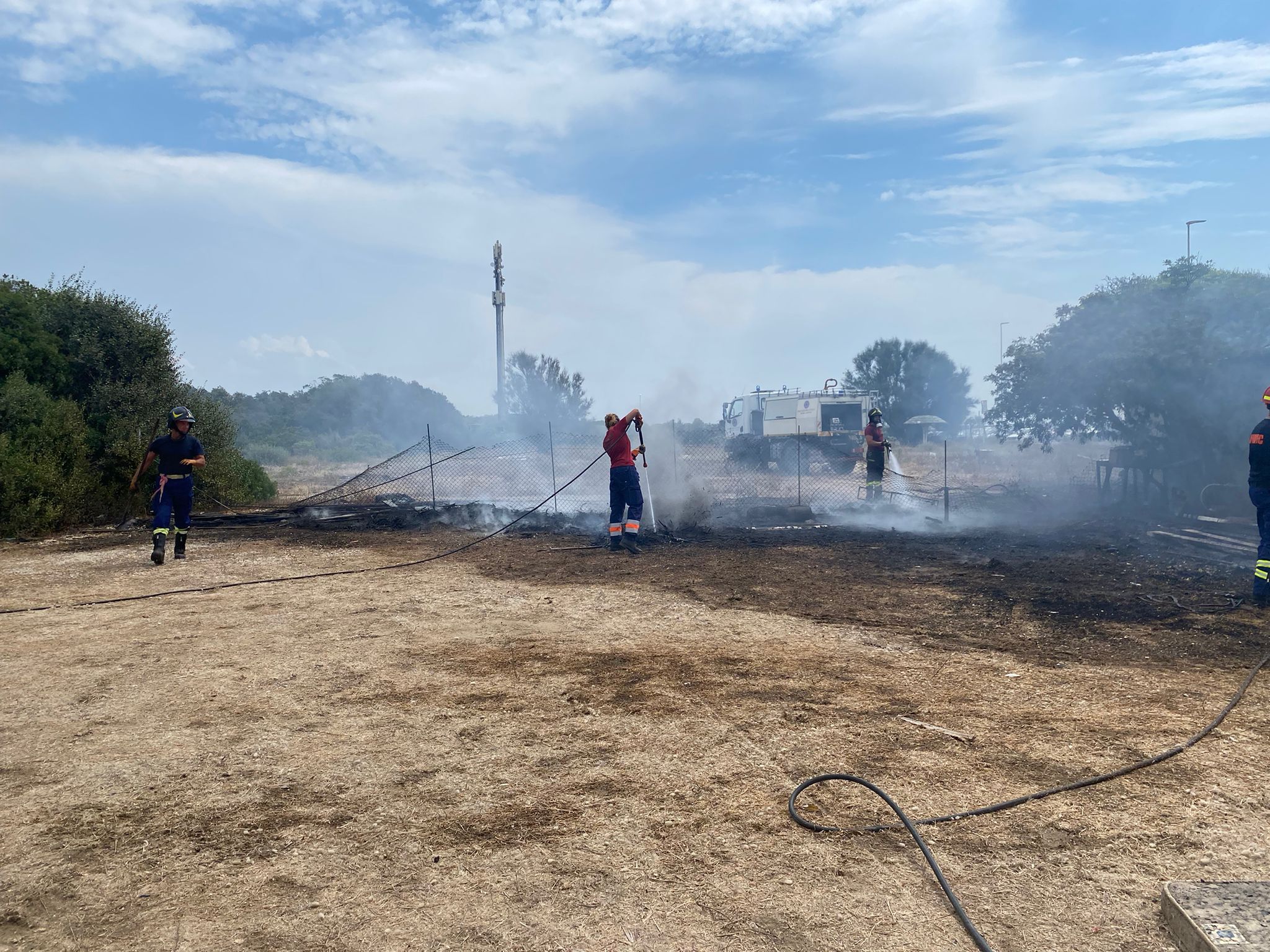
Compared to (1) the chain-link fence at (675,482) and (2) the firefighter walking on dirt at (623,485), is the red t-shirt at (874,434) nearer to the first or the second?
(1) the chain-link fence at (675,482)

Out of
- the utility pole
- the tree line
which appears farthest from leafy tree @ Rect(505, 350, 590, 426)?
the tree line

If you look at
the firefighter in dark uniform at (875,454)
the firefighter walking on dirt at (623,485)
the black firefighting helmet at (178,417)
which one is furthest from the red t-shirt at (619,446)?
the firefighter in dark uniform at (875,454)

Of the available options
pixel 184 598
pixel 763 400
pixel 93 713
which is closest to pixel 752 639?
pixel 93 713

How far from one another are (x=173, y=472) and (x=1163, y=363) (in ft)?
52.0

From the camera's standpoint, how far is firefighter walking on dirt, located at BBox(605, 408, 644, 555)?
1149 cm

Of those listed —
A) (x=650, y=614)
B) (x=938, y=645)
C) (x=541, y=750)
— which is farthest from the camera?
(x=650, y=614)

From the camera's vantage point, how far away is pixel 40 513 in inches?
503

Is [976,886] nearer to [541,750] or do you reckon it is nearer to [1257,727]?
[541,750]

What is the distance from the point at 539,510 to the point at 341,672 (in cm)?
1142

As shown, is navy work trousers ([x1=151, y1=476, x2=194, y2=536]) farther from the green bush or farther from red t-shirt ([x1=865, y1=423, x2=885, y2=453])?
red t-shirt ([x1=865, y1=423, x2=885, y2=453])

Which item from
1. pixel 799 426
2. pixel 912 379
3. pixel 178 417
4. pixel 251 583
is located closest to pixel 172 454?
pixel 178 417

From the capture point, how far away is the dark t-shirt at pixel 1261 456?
7.67 meters

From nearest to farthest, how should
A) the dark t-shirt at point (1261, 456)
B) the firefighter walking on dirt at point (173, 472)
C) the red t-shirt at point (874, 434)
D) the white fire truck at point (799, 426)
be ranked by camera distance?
the dark t-shirt at point (1261, 456) → the firefighter walking on dirt at point (173, 472) → the red t-shirt at point (874, 434) → the white fire truck at point (799, 426)

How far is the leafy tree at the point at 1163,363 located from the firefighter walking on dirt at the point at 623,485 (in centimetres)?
960
